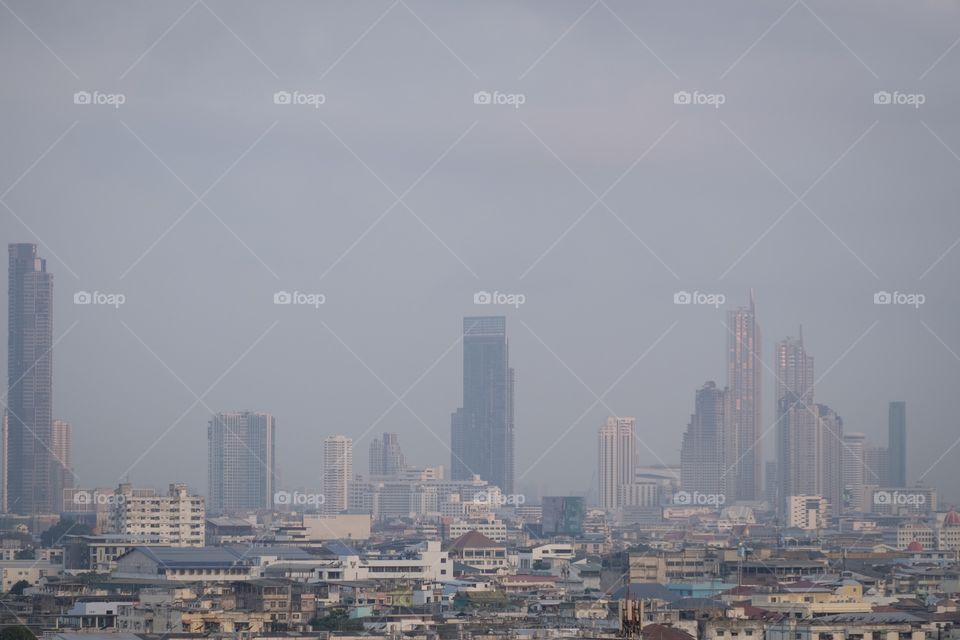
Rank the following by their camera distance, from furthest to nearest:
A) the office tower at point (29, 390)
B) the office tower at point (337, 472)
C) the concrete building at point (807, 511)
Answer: the concrete building at point (807, 511), the office tower at point (337, 472), the office tower at point (29, 390)

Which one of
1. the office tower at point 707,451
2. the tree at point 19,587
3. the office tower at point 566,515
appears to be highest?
the office tower at point 707,451

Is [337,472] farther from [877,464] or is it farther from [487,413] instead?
[877,464]

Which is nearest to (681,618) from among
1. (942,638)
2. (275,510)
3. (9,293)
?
(942,638)

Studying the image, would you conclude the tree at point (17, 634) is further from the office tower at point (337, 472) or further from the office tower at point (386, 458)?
the office tower at point (386, 458)

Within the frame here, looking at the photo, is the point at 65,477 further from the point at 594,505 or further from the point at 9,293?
the point at 594,505

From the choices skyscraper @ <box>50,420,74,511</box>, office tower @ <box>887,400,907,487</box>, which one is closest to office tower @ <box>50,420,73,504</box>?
skyscraper @ <box>50,420,74,511</box>

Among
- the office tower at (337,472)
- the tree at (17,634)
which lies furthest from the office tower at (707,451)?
the tree at (17,634)

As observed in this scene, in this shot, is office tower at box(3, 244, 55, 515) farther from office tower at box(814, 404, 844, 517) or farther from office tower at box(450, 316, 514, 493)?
office tower at box(814, 404, 844, 517)
